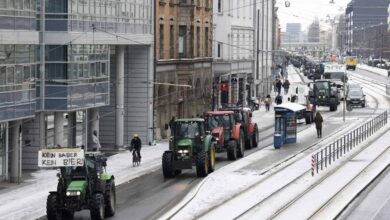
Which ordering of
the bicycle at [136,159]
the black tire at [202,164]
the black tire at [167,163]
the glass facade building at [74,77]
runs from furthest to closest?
the bicycle at [136,159], the glass facade building at [74,77], the black tire at [167,163], the black tire at [202,164]

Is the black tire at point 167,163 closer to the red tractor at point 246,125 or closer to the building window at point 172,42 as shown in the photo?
the red tractor at point 246,125

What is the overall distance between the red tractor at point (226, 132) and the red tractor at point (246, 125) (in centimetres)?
125

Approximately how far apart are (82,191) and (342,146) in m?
25.3

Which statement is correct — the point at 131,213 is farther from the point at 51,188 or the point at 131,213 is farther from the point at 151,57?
the point at 151,57

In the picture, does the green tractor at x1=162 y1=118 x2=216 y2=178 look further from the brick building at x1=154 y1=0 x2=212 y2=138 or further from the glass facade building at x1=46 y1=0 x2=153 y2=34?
the brick building at x1=154 y1=0 x2=212 y2=138

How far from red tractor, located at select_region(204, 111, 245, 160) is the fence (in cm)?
392

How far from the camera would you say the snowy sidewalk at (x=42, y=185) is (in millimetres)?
31172

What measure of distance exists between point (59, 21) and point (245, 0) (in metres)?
50.3

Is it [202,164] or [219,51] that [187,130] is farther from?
[219,51]

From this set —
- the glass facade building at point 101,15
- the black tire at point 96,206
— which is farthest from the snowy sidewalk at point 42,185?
the glass facade building at point 101,15

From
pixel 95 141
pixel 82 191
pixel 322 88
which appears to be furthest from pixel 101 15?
pixel 322 88

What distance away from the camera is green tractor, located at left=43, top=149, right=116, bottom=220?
28328 mm

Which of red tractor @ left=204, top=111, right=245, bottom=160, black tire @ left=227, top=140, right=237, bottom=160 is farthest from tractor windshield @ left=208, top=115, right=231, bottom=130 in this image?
black tire @ left=227, top=140, right=237, bottom=160

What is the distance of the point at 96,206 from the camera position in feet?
93.8
